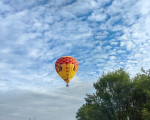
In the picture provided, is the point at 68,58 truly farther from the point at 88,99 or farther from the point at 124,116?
the point at 124,116

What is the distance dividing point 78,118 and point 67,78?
38600mm

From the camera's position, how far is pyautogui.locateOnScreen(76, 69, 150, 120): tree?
129 ft

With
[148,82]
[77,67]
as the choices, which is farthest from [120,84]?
[77,67]

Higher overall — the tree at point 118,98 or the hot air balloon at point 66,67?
the hot air balloon at point 66,67

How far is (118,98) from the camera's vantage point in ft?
139

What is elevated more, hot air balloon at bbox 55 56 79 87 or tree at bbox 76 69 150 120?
hot air balloon at bbox 55 56 79 87

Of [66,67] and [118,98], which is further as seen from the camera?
[66,67]

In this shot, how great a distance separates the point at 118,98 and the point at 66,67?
17.7 m

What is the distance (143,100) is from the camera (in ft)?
127

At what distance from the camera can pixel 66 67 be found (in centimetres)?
5125

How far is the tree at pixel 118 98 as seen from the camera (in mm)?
39406

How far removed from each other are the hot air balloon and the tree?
8478mm

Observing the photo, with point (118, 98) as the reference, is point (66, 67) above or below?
above

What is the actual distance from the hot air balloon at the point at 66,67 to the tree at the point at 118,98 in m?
8.48
